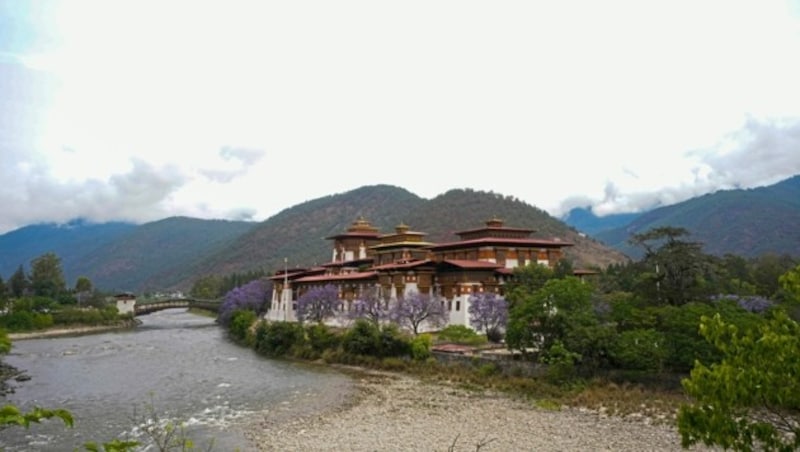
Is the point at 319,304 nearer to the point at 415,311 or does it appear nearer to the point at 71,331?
the point at 415,311

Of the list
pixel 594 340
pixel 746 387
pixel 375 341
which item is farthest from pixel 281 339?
pixel 746 387

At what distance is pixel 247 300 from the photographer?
7925 centimetres

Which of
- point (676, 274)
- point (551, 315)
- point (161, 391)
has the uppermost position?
point (676, 274)

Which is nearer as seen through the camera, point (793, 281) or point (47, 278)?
Answer: point (793, 281)

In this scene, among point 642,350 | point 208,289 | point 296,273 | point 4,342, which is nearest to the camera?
point 4,342

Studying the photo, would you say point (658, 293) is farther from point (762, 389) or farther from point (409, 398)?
point (762, 389)

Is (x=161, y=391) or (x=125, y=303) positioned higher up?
(x=125, y=303)

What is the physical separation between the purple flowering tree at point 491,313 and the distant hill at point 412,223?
189ft

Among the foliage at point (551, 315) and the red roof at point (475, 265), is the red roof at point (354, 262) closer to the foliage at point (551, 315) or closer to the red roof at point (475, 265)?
the red roof at point (475, 265)

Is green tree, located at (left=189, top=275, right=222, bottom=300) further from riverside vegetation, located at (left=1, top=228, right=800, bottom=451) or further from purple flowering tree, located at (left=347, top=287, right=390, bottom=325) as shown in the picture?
riverside vegetation, located at (left=1, top=228, right=800, bottom=451)

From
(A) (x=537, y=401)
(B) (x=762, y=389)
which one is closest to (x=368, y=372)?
(A) (x=537, y=401)

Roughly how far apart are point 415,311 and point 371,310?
408cm

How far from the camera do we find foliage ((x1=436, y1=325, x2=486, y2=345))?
4372 centimetres

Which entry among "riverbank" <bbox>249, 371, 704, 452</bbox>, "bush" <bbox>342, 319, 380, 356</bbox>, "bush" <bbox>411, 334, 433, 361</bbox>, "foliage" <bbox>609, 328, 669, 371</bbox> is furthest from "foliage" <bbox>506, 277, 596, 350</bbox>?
"bush" <bbox>342, 319, 380, 356</bbox>
